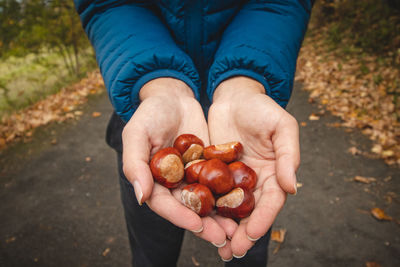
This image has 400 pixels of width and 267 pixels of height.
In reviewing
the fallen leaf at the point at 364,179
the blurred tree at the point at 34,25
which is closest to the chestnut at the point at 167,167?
the fallen leaf at the point at 364,179

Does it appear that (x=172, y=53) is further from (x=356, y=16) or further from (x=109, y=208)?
(x=356, y=16)

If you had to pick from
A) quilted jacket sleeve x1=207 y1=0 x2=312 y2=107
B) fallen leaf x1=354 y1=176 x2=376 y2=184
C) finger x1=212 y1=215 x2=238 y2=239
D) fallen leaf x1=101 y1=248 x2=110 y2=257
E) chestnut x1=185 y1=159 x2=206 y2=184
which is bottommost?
fallen leaf x1=101 y1=248 x2=110 y2=257

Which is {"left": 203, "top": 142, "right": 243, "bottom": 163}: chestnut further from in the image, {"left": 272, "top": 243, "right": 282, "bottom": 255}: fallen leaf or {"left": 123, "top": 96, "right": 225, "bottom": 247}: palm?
{"left": 272, "top": 243, "right": 282, "bottom": 255}: fallen leaf

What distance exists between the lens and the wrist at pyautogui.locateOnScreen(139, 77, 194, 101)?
154 centimetres

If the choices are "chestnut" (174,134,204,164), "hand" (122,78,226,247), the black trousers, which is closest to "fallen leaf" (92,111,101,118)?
the black trousers

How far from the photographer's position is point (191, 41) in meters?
1.58

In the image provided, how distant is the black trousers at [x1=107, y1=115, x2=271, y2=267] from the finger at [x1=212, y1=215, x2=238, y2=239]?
0.41 metres

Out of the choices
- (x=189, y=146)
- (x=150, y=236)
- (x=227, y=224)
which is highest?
(x=189, y=146)

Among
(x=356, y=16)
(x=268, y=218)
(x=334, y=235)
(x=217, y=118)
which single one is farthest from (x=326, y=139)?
(x=356, y=16)

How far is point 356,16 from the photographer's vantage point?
267 inches

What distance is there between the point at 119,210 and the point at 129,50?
2.04 metres

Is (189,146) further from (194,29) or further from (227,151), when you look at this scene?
(194,29)

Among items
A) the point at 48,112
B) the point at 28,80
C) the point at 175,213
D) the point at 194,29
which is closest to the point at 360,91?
the point at 194,29

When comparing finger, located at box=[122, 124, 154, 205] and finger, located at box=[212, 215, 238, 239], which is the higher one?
finger, located at box=[122, 124, 154, 205]
